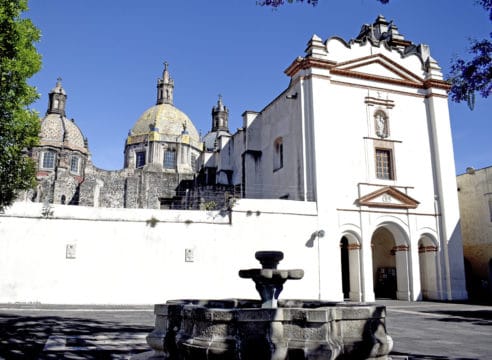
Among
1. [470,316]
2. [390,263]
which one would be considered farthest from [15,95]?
[390,263]

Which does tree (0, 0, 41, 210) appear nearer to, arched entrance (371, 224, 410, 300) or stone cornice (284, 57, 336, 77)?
stone cornice (284, 57, 336, 77)

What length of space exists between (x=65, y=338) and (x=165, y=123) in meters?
45.4

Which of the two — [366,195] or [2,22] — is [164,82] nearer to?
[366,195]

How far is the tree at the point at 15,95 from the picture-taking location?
10826 mm

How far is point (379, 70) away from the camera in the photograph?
22.6m

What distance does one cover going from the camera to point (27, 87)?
37.1 ft

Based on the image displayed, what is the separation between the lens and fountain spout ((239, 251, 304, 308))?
6.82 metres

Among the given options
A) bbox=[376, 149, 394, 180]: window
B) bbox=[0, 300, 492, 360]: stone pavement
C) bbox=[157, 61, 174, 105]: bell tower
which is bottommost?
bbox=[0, 300, 492, 360]: stone pavement

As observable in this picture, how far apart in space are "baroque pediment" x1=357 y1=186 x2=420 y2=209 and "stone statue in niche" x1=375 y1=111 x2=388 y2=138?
2.83m

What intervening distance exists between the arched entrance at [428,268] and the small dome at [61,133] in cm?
3655

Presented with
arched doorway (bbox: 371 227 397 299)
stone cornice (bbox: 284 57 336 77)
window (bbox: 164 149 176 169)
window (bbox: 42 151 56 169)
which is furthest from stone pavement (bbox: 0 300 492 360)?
window (bbox: 164 149 176 169)

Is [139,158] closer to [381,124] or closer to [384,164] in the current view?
[381,124]

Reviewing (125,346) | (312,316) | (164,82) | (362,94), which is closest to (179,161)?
(164,82)

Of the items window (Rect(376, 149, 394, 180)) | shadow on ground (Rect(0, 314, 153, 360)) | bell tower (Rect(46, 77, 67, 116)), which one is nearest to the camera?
shadow on ground (Rect(0, 314, 153, 360))
